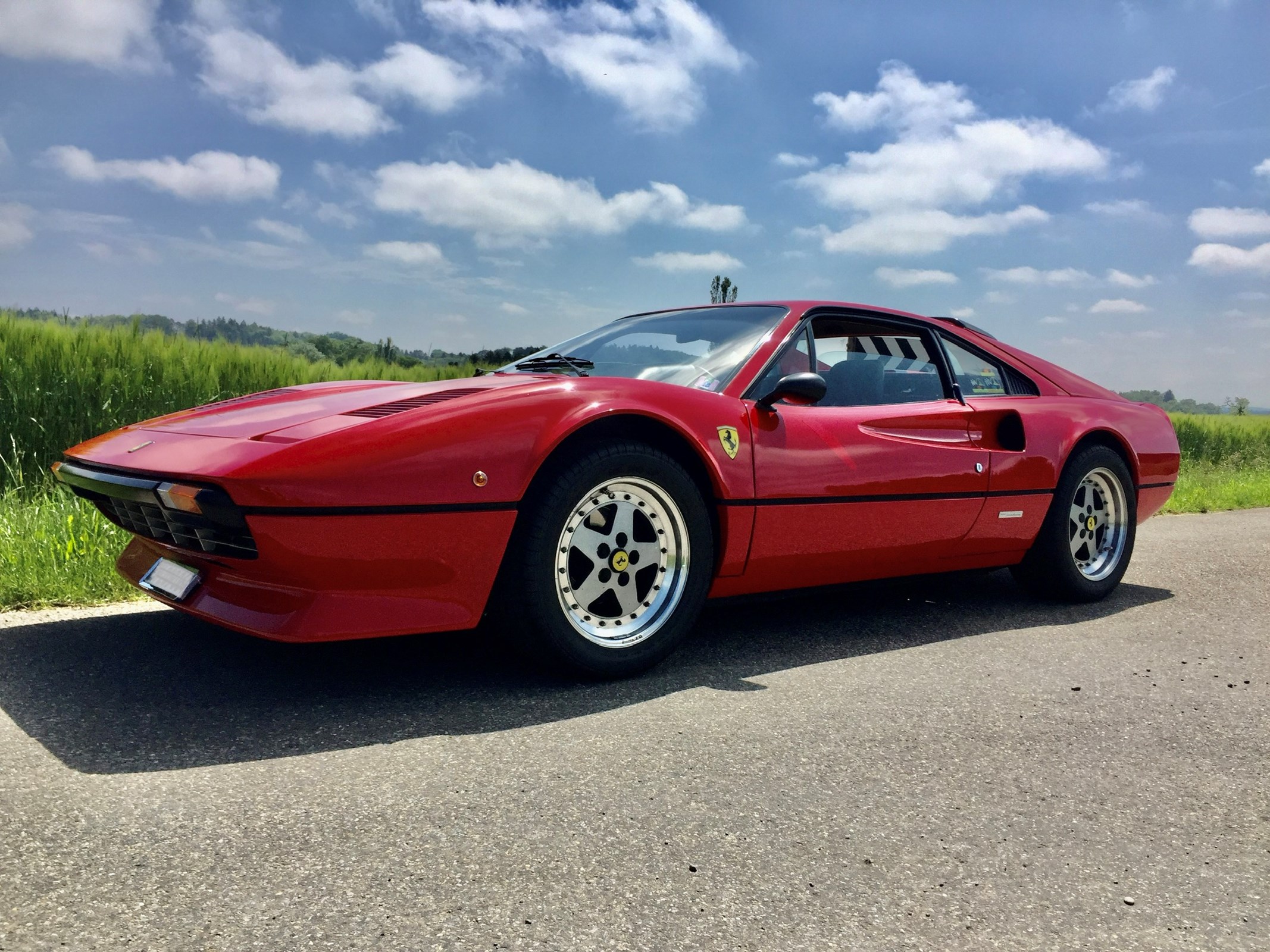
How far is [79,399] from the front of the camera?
255 inches

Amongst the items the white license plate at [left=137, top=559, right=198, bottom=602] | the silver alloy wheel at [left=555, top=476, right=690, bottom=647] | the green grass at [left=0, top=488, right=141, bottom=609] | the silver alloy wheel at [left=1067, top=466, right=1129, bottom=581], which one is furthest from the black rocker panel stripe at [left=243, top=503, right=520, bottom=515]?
the silver alloy wheel at [left=1067, top=466, right=1129, bottom=581]

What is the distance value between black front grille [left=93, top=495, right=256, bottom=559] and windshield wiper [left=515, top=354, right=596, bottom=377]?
140cm

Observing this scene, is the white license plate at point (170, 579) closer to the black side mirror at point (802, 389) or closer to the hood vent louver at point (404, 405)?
the hood vent louver at point (404, 405)

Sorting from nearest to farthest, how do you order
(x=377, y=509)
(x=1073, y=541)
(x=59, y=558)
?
1. (x=377, y=509)
2. (x=59, y=558)
3. (x=1073, y=541)

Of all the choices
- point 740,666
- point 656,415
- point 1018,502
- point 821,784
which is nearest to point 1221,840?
point 821,784

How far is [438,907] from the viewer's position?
169cm

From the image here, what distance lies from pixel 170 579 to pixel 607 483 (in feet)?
4.25

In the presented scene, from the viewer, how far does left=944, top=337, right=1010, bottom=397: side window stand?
4234 mm

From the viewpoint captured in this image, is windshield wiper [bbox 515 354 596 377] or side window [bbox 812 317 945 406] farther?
side window [bbox 812 317 945 406]

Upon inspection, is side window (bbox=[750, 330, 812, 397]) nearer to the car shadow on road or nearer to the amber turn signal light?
the car shadow on road

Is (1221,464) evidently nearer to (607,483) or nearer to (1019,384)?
(1019,384)

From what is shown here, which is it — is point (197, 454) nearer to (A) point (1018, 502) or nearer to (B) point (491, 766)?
(B) point (491, 766)

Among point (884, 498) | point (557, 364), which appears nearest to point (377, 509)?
point (557, 364)

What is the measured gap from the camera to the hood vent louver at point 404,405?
2.73 meters
